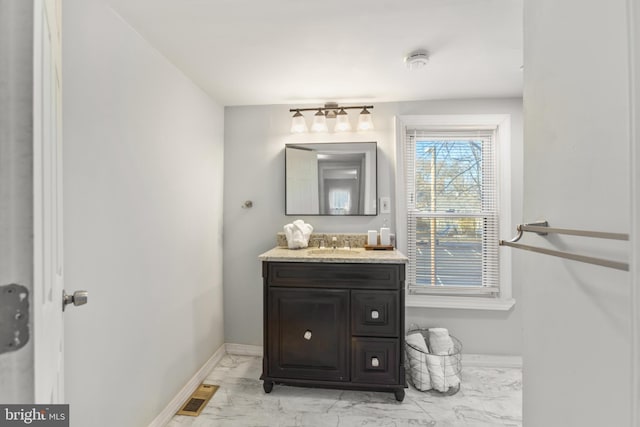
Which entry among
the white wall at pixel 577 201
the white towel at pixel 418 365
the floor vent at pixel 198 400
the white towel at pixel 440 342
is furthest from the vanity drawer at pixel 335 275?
the white wall at pixel 577 201

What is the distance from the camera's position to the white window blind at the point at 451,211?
260 centimetres

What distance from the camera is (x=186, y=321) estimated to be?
83.3 inches

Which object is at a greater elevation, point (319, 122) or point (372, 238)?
point (319, 122)

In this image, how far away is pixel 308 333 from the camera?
210 cm

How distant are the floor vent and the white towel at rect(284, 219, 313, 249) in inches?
45.7

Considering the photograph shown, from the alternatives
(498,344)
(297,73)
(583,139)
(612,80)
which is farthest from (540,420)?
(297,73)

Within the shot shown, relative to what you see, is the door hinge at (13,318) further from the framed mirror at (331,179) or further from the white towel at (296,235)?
the framed mirror at (331,179)

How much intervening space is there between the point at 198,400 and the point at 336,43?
2.40m

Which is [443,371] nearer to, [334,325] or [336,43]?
[334,325]

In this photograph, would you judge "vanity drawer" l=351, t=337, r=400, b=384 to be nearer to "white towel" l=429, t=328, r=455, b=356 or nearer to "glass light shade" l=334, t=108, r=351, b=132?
"white towel" l=429, t=328, r=455, b=356

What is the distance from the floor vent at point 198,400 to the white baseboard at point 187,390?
0.09ft

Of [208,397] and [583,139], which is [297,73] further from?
[208,397]

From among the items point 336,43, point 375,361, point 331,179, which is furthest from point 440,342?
point 336,43

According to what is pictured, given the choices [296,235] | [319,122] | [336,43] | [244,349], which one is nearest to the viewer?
[336,43]
